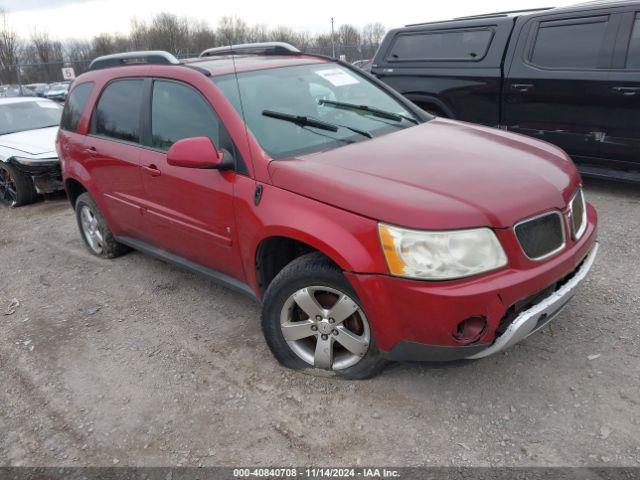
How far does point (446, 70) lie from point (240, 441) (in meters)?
5.23

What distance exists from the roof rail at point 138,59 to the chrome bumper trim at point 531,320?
2696 mm

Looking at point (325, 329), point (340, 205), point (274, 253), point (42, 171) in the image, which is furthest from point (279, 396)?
point (42, 171)

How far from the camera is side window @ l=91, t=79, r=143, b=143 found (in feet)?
12.6

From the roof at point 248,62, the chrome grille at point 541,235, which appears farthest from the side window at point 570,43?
the chrome grille at point 541,235

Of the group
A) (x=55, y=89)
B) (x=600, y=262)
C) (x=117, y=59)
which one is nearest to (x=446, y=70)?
(x=600, y=262)

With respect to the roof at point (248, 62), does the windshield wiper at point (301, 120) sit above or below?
below

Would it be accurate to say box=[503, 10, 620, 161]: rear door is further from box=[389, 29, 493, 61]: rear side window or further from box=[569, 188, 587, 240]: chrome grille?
box=[569, 188, 587, 240]: chrome grille

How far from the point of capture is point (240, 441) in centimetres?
253

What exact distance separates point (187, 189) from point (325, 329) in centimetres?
129

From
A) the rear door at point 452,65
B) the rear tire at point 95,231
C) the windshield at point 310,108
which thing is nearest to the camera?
the windshield at point 310,108

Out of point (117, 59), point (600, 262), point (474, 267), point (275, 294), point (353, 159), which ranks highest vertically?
point (117, 59)

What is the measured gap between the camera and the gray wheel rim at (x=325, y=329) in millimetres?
2641

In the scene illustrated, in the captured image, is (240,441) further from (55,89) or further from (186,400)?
(55,89)

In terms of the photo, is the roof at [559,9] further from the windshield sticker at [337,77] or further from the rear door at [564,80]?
the windshield sticker at [337,77]
